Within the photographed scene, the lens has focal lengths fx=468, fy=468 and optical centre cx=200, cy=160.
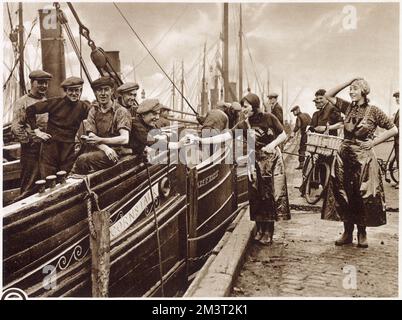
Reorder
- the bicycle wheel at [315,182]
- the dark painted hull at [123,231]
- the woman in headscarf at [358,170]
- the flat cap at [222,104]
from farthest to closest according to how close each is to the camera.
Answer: the bicycle wheel at [315,182], the flat cap at [222,104], the woman in headscarf at [358,170], the dark painted hull at [123,231]

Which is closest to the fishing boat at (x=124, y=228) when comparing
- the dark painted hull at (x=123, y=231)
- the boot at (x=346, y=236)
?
the dark painted hull at (x=123, y=231)

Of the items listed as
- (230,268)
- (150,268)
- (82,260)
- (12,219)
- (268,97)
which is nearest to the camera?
(12,219)

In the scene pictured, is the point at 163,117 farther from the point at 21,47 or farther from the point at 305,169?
the point at 305,169

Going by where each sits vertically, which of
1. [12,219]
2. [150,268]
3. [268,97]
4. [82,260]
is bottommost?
[150,268]

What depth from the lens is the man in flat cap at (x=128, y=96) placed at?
444cm

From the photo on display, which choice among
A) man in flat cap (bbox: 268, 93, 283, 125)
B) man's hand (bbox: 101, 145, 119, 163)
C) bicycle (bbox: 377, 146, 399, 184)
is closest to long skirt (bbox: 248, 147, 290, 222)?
man in flat cap (bbox: 268, 93, 283, 125)

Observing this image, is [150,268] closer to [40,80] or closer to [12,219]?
[12,219]

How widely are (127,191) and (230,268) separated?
1.15 metres

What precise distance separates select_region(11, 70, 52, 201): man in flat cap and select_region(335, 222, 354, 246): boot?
9.83 ft

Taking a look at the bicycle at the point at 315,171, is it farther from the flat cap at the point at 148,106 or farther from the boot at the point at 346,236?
the flat cap at the point at 148,106

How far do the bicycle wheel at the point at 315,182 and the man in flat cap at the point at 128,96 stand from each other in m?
2.47

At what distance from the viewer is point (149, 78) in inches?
183

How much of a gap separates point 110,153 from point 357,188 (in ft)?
7.89

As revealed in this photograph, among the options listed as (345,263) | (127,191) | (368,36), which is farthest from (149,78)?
(345,263)
